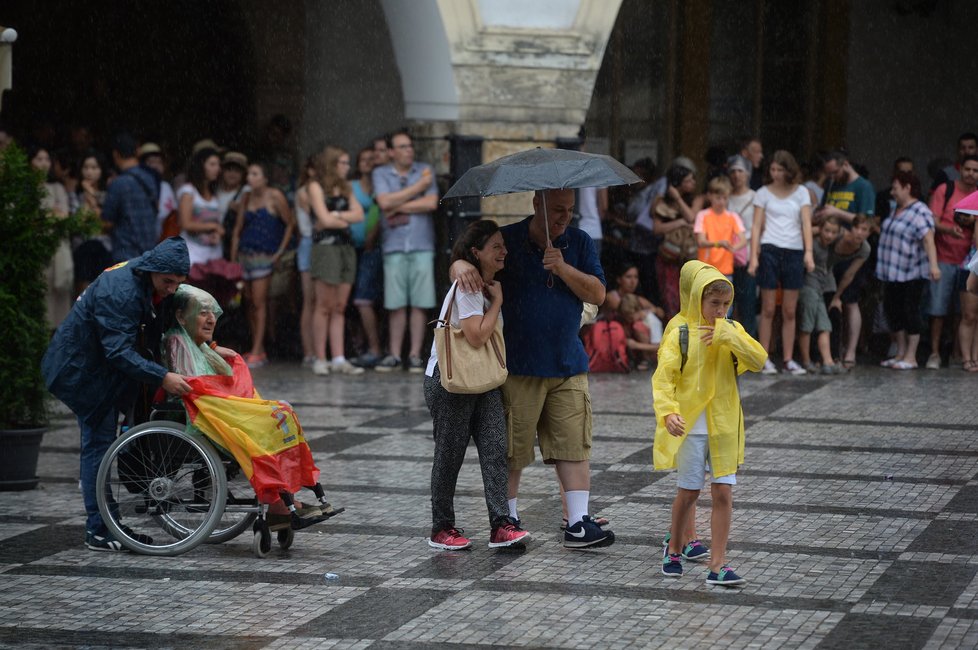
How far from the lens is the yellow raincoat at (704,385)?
679 centimetres

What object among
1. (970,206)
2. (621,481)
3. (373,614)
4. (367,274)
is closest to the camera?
(373,614)

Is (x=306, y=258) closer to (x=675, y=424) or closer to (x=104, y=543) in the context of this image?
(x=104, y=543)

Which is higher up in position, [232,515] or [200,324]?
[200,324]

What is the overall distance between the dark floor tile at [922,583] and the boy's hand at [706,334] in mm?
1172

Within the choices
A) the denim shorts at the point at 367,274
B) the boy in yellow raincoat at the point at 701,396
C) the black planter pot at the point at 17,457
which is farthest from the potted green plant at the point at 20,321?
the denim shorts at the point at 367,274

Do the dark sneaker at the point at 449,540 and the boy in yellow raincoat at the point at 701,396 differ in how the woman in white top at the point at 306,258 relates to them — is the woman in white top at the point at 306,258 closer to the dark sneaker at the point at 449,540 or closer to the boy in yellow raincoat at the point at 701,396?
the dark sneaker at the point at 449,540

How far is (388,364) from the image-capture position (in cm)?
1432

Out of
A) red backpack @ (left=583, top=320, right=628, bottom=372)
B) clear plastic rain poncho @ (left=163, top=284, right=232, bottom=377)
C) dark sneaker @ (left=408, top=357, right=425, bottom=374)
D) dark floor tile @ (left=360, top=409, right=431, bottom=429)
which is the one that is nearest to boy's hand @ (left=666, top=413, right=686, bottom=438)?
clear plastic rain poncho @ (left=163, top=284, right=232, bottom=377)

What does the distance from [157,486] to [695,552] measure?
2.40 metres

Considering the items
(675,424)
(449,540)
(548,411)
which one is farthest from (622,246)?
(675,424)

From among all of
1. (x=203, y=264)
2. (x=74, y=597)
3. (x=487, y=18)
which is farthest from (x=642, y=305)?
(x=74, y=597)

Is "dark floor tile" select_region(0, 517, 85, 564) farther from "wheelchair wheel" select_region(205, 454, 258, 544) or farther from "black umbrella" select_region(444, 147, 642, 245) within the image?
"black umbrella" select_region(444, 147, 642, 245)

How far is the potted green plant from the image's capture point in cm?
898

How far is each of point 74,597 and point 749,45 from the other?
1369cm
